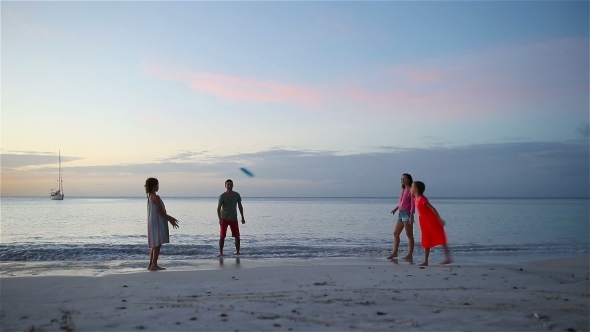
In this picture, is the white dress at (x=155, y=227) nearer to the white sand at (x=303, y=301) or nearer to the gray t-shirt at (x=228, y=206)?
the white sand at (x=303, y=301)

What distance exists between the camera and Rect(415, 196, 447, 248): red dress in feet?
30.6

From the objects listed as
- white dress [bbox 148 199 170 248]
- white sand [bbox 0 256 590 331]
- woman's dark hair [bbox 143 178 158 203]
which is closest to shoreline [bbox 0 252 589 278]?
white dress [bbox 148 199 170 248]

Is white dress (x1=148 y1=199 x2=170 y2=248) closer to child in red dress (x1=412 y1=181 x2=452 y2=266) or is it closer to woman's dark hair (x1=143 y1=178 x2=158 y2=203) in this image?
woman's dark hair (x1=143 y1=178 x2=158 y2=203)

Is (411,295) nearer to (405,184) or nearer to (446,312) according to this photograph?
(446,312)

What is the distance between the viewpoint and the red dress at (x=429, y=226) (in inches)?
367

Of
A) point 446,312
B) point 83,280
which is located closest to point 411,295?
point 446,312

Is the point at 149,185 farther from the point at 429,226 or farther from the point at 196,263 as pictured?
the point at 429,226

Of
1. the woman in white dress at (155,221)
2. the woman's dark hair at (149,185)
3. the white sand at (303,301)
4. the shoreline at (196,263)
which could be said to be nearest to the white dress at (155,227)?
the woman in white dress at (155,221)

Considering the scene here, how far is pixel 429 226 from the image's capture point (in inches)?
372

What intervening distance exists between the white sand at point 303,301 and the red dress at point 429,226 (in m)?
1.00

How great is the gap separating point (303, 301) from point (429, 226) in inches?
191

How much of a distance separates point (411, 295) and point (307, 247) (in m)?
8.51

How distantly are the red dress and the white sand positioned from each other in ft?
3.29

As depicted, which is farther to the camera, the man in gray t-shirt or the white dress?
the man in gray t-shirt
